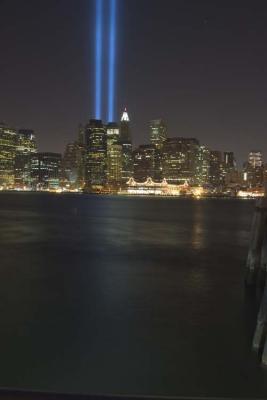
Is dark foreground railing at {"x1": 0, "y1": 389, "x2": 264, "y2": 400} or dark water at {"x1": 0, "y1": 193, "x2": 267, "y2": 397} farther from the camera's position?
dark water at {"x1": 0, "y1": 193, "x2": 267, "y2": 397}

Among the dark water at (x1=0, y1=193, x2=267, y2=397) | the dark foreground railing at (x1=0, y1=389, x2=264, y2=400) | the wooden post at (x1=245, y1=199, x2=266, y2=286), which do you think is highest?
the wooden post at (x1=245, y1=199, x2=266, y2=286)

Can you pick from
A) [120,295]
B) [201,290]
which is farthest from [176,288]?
[120,295]

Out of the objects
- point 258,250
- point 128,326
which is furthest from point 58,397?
point 258,250

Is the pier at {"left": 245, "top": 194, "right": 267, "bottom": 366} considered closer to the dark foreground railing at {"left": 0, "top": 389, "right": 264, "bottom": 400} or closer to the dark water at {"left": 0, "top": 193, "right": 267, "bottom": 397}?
the dark water at {"left": 0, "top": 193, "right": 267, "bottom": 397}

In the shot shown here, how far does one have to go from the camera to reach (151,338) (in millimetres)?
13812

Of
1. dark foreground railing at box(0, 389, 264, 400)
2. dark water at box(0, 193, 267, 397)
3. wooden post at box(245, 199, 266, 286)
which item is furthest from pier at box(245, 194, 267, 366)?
dark foreground railing at box(0, 389, 264, 400)

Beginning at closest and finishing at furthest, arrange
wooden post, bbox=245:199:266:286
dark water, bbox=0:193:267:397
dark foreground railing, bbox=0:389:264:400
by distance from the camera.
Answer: dark foreground railing, bbox=0:389:264:400, dark water, bbox=0:193:267:397, wooden post, bbox=245:199:266:286

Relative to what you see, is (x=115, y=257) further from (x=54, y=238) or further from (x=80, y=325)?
(x=80, y=325)

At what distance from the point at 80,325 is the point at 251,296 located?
7.98m

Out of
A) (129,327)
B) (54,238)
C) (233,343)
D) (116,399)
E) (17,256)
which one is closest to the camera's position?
(116,399)

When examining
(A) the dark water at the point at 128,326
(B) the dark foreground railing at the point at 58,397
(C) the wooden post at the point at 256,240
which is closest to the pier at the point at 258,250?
(C) the wooden post at the point at 256,240

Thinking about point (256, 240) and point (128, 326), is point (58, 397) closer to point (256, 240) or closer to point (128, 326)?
point (128, 326)

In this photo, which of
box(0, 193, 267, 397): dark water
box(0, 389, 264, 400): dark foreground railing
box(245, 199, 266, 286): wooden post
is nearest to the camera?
box(0, 389, 264, 400): dark foreground railing

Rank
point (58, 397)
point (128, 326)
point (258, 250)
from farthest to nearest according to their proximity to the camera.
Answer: point (258, 250) → point (128, 326) → point (58, 397)
